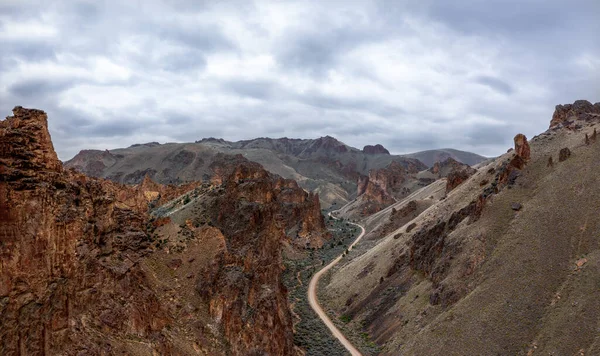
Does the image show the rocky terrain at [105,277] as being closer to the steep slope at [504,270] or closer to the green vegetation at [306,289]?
the green vegetation at [306,289]

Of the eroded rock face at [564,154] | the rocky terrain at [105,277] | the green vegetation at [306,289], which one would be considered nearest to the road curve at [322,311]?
the green vegetation at [306,289]

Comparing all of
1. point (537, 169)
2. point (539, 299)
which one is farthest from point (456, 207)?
point (539, 299)

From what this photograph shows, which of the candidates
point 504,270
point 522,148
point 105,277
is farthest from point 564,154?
point 105,277

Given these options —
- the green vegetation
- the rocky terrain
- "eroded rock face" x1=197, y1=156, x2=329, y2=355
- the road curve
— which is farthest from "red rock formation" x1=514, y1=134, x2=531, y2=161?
the rocky terrain

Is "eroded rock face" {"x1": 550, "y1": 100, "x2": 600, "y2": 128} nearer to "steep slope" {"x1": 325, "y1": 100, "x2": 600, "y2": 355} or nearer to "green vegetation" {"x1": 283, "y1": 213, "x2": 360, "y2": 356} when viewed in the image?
"steep slope" {"x1": 325, "y1": 100, "x2": 600, "y2": 355}

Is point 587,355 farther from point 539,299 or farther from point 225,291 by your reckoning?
point 225,291

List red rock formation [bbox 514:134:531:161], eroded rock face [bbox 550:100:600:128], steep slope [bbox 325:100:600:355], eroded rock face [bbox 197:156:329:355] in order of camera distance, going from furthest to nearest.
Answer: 1. eroded rock face [bbox 550:100:600:128]
2. red rock formation [bbox 514:134:531:161]
3. steep slope [bbox 325:100:600:355]
4. eroded rock face [bbox 197:156:329:355]
